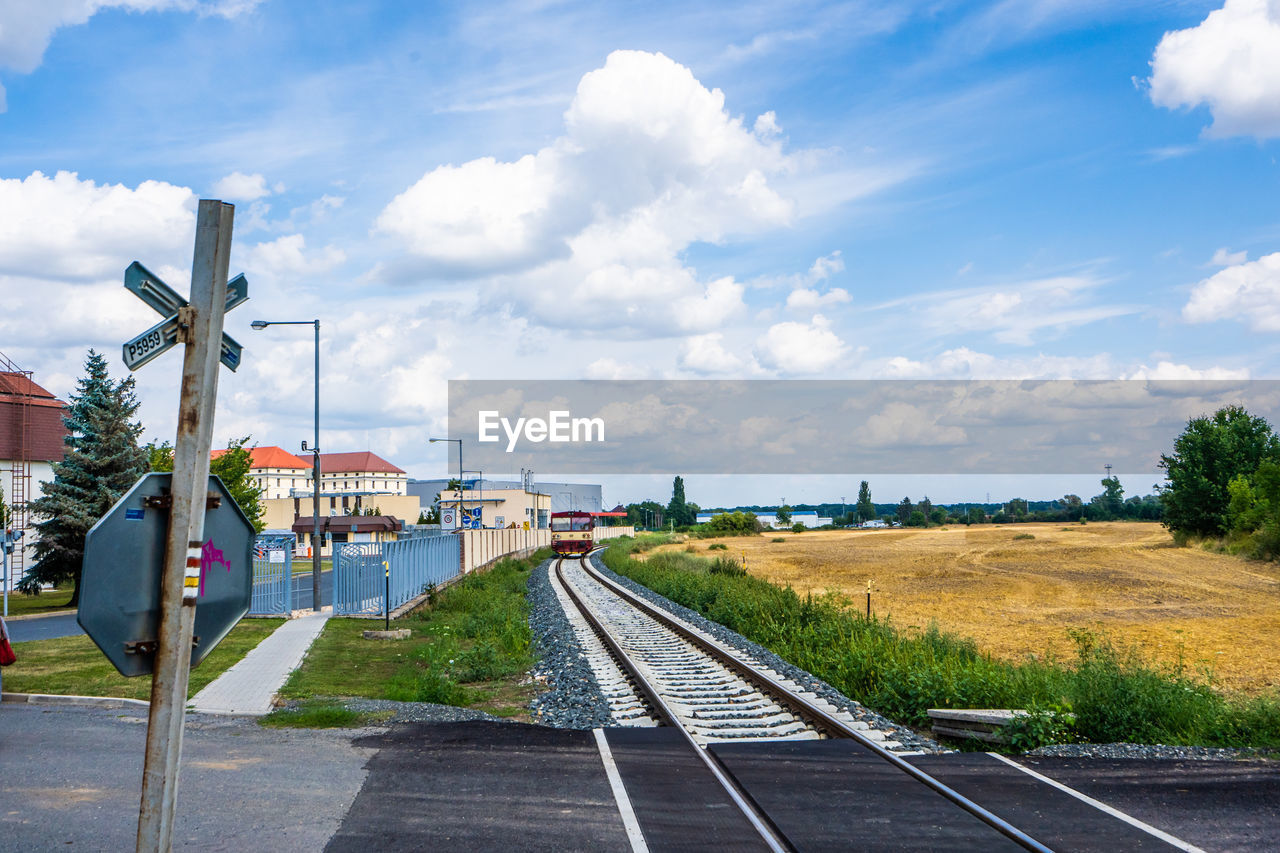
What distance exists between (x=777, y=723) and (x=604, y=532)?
320 feet

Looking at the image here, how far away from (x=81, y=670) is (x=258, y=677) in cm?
289

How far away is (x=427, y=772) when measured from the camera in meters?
8.77

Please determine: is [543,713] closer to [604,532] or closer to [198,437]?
[198,437]

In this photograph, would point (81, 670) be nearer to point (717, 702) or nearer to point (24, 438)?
point (717, 702)

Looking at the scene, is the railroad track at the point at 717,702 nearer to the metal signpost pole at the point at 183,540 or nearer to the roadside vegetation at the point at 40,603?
the metal signpost pole at the point at 183,540

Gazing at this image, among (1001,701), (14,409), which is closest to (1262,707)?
(1001,701)

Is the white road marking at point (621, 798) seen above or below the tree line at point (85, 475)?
below

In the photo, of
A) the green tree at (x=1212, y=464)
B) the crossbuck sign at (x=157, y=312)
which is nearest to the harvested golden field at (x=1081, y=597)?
the green tree at (x=1212, y=464)

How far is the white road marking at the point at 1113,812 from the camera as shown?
22.0 feet

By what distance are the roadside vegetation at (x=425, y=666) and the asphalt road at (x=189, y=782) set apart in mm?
1345

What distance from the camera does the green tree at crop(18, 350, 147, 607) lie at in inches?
1150

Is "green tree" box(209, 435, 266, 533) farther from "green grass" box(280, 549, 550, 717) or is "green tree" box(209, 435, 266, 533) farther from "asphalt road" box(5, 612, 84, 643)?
"green grass" box(280, 549, 550, 717)

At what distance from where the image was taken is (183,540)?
3.76 metres

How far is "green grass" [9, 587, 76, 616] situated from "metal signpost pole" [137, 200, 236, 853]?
2812 centimetres
